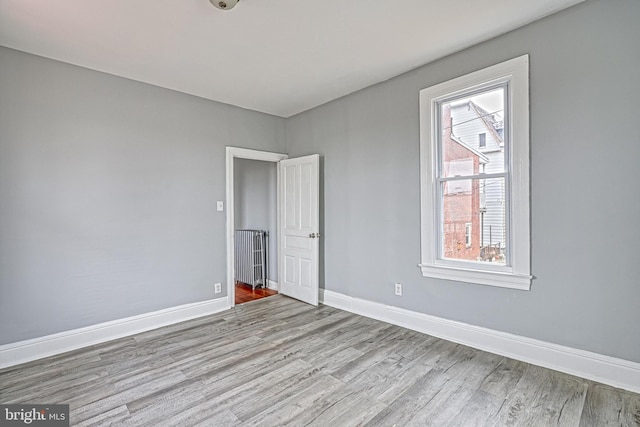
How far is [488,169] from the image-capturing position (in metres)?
2.72

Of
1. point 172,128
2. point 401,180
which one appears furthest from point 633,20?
point 172,128

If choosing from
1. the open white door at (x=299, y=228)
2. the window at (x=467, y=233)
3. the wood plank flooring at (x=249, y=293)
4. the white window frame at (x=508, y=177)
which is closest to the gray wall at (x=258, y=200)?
the wood plank flooring at (x=249, y=293)

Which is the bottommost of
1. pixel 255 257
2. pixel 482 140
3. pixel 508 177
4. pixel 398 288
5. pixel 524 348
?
pixel 524 348

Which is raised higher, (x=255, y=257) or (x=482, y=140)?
(x=482, y=140)

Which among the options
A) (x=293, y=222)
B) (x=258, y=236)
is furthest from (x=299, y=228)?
(x=258, y=236)

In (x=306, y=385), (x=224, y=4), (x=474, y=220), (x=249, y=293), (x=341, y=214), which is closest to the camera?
(x=224, y=4)

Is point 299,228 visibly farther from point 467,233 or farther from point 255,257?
point 467,233

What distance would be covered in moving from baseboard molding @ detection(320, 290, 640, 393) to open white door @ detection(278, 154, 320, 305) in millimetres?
974

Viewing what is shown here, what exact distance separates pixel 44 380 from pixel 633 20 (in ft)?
16.2

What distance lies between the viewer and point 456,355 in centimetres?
262

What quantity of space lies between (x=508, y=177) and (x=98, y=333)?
4101 mm

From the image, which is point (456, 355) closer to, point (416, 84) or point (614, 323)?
point (614, 323)

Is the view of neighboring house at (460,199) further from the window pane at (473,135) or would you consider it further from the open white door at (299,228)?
the open white door at (299,228)

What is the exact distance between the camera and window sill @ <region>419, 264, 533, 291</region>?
2479mm
